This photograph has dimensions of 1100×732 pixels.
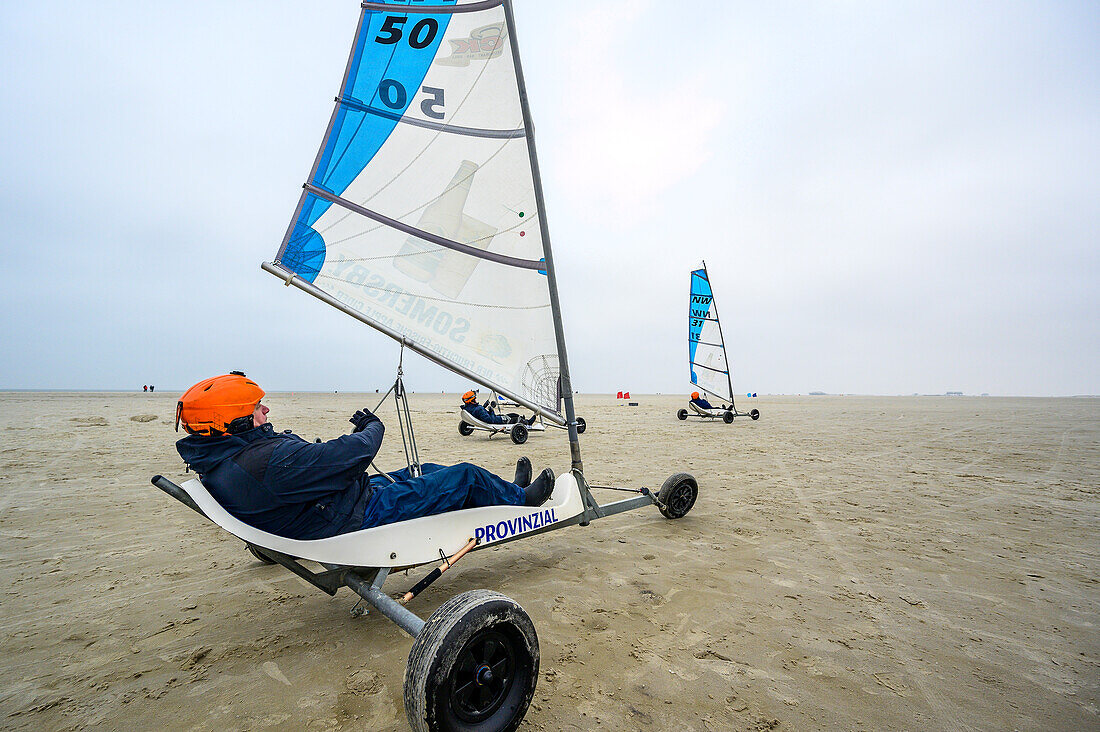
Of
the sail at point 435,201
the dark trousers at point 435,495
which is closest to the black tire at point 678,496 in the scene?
the sail at point 435,201

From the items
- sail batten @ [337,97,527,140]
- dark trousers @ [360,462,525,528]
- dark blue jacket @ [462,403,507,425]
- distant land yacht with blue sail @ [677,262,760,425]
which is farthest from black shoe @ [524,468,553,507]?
distant land yacht with blue sail @ [677,262,760,425]

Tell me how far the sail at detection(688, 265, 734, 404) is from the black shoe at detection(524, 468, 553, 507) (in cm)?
1591

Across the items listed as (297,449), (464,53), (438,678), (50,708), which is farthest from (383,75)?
(50,708)

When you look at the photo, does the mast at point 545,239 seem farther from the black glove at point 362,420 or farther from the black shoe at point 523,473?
the black glove at point 362,420

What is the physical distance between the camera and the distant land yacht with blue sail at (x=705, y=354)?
17922 mm

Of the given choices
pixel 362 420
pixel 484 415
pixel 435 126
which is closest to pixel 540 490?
pixel 362 420

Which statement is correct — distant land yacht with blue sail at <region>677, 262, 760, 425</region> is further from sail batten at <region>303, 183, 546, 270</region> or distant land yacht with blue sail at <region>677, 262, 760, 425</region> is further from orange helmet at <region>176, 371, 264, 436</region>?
orange helmet at <region>176, 371, 264, 436</region>

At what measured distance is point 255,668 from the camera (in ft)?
7.51

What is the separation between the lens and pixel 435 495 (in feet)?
9.30

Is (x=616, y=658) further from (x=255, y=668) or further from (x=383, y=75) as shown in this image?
(x=383, y=75)

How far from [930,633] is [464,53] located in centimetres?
501

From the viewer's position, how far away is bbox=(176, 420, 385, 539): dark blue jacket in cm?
218

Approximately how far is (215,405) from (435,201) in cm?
218

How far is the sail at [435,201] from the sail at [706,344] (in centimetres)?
1550
